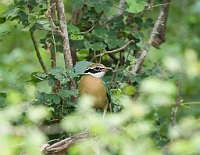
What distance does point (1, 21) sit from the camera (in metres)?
5.93

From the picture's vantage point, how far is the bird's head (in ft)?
19.0

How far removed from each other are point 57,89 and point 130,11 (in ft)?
3.79

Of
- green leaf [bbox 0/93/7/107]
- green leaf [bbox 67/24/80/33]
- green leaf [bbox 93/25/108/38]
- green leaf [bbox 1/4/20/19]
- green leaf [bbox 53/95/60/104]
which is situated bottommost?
green leaf [bbox 0/93/7/107]

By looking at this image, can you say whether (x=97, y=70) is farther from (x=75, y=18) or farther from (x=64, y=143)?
(x=64, y=143)

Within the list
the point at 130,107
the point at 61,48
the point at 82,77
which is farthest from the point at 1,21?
the point at 130,107

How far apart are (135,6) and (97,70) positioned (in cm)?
78

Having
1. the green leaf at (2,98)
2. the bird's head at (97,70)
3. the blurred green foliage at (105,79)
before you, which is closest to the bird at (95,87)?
the bird's head at (97,70)

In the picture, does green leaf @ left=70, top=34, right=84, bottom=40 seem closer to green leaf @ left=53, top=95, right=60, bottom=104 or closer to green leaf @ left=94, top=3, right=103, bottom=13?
green leaf @ left=94, top=3, right=103, bottom=13

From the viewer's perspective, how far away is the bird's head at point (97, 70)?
578cm

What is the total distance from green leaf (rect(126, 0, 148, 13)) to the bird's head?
0.67 meters

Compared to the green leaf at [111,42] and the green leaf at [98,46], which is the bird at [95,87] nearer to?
the green leaf at [98,46]

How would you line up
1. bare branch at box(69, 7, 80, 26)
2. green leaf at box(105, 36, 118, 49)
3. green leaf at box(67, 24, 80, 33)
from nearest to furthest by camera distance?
green leaf at box(67, 24, 80, 33)
green leaf at box(105, 36, 118, 49)
bare branch at box(69, 7, 80, 26)

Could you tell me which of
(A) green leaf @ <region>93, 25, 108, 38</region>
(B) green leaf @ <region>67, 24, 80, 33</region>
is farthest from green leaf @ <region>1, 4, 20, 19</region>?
(A) green leaf @ <region>93, 25, 108, 38</region>

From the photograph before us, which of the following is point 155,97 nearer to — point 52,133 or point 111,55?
point 52,133
